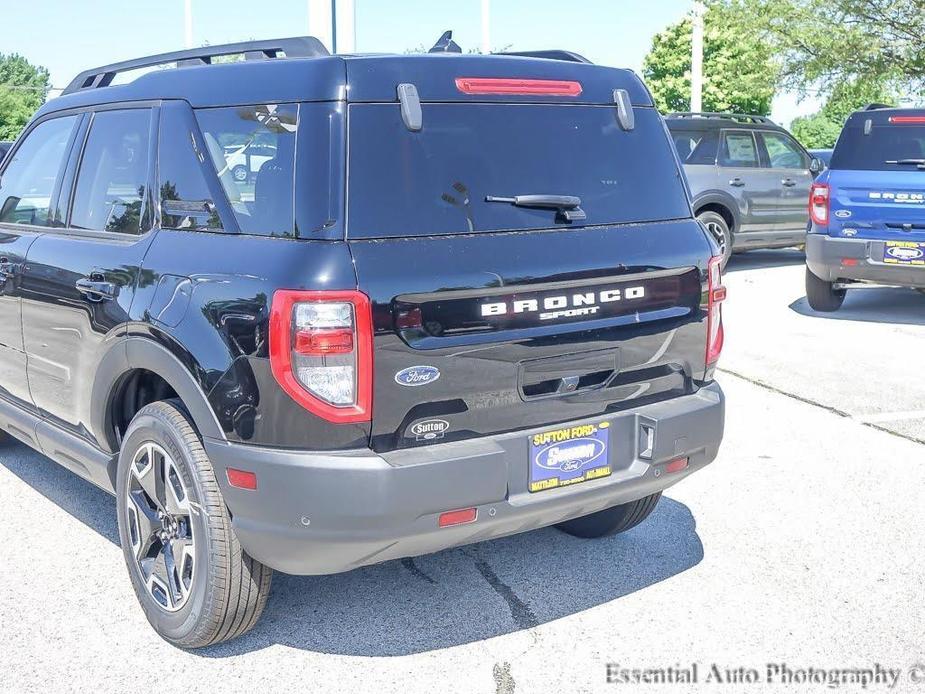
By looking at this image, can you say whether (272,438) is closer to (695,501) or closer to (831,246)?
(695,501)

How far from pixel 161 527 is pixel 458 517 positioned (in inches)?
44.2

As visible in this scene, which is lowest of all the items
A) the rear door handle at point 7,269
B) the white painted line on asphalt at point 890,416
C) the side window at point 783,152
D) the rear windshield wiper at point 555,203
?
the white painted line on asphalt at point 890,416

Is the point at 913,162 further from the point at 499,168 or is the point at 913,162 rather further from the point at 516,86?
the point at 499,168

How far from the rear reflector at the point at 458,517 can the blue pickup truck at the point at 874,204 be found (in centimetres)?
727

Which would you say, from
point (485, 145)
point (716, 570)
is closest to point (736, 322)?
point (716, 570)

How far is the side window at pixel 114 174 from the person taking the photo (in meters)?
3.86

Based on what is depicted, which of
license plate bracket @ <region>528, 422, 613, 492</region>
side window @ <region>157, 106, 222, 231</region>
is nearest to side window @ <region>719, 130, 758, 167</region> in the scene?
license plate bracket @ <region>528, 422, 613, 492</region>

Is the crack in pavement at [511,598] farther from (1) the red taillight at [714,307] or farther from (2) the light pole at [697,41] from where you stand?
(2) the light pole at [697,41]

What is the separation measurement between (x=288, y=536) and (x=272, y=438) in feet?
0.98

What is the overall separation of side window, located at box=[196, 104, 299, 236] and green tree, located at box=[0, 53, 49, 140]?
3493cm

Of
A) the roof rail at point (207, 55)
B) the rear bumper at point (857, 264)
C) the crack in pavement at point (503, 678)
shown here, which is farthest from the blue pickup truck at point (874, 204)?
the crack in pavement at point (503, 678)

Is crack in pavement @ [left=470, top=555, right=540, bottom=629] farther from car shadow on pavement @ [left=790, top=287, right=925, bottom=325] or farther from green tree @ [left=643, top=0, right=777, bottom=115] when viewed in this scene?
green tree @ [left=643, top=0, right=777, bottom=115]

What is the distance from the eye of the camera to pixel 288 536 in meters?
3.12

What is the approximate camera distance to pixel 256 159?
10.9 ft
